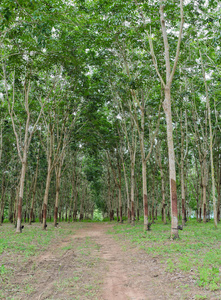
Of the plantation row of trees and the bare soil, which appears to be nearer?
the bare soil

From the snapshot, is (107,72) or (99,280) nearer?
(99,280)

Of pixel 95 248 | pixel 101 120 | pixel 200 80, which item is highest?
pixel 200 80

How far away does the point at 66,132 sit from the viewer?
2258 cm

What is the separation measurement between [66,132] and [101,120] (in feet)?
11.4

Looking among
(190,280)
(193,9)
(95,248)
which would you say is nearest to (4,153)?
(95,248)

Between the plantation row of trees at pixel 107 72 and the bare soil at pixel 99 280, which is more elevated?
the plantation row of trees at pixel 107 72

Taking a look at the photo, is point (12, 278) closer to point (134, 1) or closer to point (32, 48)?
point (32, 48)

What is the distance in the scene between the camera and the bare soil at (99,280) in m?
5.51

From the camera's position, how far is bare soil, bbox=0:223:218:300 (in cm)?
551

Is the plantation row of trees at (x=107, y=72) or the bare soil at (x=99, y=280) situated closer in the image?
the bare soil at (x=99, y=280)

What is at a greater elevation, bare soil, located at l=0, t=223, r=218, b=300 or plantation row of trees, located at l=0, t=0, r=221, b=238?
plantation row of trees, located at l=0, t=0, r=221, b=238

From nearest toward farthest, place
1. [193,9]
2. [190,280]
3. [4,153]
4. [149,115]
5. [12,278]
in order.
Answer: [190,280] < [12,278] < [193,9] < [149,115] < [4,153]

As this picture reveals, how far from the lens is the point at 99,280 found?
659cm

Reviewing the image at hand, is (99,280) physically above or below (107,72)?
below
